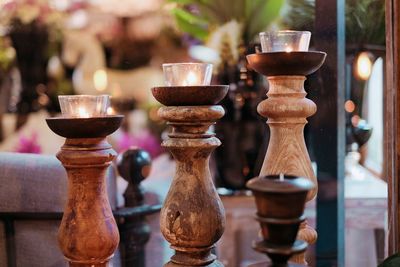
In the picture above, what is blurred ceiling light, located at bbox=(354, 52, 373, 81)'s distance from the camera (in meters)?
0.87

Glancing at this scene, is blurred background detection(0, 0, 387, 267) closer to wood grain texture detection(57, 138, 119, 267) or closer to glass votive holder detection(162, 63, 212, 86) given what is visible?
glass votive holder detection(162, 63, 212, 86)

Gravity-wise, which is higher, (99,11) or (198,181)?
(99,11)

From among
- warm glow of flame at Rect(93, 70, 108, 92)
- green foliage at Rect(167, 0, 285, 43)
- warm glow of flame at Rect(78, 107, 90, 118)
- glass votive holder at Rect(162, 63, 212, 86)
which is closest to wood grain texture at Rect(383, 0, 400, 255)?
glass votive holder at Rect(162, 63, 212, 86)

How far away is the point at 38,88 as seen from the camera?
A: 7.92 feet

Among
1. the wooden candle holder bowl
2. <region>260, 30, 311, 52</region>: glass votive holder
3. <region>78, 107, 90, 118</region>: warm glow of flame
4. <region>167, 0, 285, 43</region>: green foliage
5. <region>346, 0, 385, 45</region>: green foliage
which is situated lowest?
<region>78, 107, 90, 118</region>: warm glow of flame

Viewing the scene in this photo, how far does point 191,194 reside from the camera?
48 centimetres

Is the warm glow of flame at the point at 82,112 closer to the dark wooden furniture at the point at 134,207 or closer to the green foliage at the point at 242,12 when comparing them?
the dark wooden furniture at the point at 134,207

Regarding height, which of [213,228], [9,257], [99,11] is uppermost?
[99,11]

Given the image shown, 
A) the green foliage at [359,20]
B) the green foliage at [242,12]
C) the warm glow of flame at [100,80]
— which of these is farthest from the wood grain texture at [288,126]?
the warm glow of flame at [100,80]

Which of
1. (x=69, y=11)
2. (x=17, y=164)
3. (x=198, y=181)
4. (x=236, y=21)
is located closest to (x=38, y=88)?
(x=69, y=11)

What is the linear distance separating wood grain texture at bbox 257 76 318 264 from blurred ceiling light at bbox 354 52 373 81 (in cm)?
41

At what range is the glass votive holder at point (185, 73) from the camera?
1.66ft

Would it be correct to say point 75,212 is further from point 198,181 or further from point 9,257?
point 9,257

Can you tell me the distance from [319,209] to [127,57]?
1916 mm
